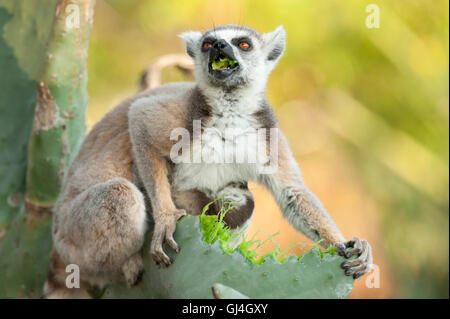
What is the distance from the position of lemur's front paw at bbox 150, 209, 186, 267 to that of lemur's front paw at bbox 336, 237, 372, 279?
2.23 ft

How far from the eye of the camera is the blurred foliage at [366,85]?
541cm

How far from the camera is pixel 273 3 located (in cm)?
551

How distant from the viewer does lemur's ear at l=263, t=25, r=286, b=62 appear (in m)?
3.07

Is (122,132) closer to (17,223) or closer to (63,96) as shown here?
(63,96)

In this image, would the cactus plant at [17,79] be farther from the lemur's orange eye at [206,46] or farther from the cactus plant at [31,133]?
the lemur's orange eye at [206,46]

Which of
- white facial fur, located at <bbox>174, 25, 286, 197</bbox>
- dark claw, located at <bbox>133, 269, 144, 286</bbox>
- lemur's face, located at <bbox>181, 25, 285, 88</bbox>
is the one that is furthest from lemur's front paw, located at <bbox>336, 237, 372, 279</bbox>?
lemur's face, located at <bbox>181, 25, 285, 88</bbox>

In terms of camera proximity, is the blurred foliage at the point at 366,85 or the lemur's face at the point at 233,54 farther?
the blurred foliage at the point at 366,85

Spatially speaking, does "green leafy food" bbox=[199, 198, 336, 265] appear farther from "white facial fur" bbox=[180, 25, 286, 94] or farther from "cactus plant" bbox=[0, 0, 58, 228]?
"cactus plant" bbox=[0, 0, 58, 228]

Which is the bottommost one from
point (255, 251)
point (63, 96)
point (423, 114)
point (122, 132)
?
point (255, 251)

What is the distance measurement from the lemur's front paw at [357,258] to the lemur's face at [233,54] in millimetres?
1000

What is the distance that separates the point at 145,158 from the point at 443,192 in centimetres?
388

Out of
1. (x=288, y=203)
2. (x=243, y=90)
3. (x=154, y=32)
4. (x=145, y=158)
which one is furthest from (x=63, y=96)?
(x=154, y=32)

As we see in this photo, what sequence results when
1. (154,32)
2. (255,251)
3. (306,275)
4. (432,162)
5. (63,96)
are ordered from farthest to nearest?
1. (154,32)
2. (432,162)
3. (63,96)
4. (255,251)
5. (306,275)

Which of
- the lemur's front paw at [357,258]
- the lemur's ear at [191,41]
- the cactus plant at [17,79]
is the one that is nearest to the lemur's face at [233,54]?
the lemur's ear at [191,41]
